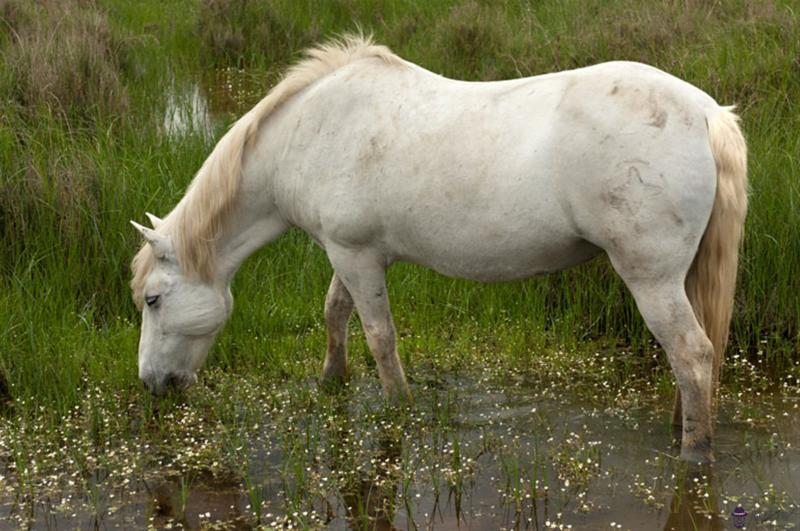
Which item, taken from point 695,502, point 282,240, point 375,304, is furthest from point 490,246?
point 282,240

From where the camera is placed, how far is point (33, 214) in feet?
22.4

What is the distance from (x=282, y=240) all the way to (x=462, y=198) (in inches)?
100

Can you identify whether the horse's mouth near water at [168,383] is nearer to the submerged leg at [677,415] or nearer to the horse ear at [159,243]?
the horse ear at [159,243]

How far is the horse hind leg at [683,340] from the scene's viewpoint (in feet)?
14.5

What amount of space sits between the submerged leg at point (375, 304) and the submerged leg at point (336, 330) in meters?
0.38

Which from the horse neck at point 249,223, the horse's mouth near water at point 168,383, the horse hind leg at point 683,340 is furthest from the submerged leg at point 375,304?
the horse hind leg at point 683,340

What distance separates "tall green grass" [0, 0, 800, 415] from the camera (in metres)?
5.99

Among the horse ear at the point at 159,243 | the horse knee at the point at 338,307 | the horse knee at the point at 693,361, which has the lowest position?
the horse knee at the point at 338,307

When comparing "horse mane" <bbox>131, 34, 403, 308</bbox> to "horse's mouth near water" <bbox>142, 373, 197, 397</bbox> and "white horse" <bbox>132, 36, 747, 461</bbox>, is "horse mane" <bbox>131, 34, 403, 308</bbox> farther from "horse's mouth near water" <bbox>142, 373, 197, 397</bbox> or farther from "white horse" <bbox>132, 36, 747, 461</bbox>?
"horse's mouth near water" <bbox>142, 373, 197, 397</bbox>

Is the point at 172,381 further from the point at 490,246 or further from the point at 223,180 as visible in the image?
the point at 490,246

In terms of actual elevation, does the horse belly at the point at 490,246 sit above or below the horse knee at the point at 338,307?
above

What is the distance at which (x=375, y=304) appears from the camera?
519cm

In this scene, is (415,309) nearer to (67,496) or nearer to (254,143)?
(254,143)

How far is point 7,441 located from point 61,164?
243cm
